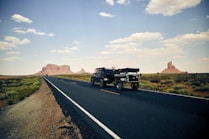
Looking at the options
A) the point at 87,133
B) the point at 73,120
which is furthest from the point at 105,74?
the point at 87,133

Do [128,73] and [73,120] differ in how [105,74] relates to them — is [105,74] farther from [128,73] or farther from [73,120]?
[73,120]

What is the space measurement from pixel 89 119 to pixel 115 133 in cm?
199

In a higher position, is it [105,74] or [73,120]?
[105,74]

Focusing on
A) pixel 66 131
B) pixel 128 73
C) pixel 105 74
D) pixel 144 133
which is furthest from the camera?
pixel 105 74

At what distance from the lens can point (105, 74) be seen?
20.3 metres

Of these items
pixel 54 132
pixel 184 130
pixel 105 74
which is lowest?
pixel 54 132

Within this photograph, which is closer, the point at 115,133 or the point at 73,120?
the point at 115,133

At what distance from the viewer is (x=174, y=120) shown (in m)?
6.25

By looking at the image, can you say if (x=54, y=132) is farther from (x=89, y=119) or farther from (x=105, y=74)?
(x=105, y=74)

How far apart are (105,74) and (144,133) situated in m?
15.3

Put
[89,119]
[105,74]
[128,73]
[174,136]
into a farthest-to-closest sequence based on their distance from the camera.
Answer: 1. [105,74]
2. [128,73]
3. [89,119]
4. [174,136]

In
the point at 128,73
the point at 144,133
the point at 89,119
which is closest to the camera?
the point at 144,133

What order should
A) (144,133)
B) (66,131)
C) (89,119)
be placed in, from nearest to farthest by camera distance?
1. (144,133)
2. (66,131)
3. (89,119)

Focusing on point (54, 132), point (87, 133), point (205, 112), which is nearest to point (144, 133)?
point (87, 133)
